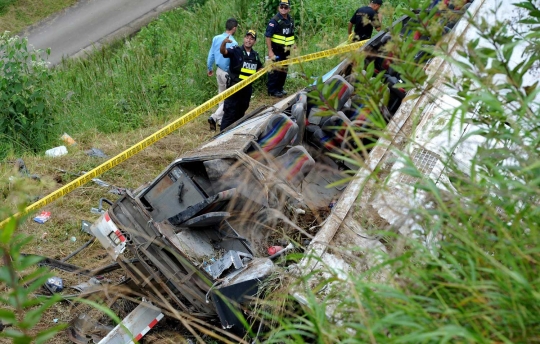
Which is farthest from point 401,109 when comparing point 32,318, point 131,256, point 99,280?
point 32,318

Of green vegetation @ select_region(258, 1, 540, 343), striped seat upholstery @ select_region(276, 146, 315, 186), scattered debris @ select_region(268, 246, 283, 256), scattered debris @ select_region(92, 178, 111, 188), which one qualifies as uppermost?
green vegetation @ select_region(258, 1, 540, 343)

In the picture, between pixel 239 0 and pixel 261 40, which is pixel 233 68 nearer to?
pixel 261 40

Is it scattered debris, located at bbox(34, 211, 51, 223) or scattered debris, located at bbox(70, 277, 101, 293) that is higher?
scattered debris, located at bbox(70, 277, 101, 293)

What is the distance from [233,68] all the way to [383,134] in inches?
223

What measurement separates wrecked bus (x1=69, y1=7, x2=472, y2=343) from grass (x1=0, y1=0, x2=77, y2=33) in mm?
10865

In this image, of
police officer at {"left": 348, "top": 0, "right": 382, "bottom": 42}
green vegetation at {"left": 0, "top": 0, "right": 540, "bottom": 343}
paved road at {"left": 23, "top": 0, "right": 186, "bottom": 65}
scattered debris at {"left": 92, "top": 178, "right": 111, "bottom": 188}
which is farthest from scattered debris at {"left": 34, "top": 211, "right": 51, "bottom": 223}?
paved road at {"left": 23, "top": 0, "right": 186, "bottom": 65}

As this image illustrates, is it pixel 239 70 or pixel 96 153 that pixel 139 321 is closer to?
pixel 96 153

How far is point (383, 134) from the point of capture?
105 inches

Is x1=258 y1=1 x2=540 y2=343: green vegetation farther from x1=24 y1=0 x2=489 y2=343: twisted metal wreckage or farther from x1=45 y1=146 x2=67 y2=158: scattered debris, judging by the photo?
x1=45 y1=146 x2=67 y2=158: scattered debris

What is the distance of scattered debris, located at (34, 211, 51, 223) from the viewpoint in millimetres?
6371

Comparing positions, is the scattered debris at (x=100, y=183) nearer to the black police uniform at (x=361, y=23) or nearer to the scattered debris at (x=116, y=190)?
the scattered debris at (x=116, y=190)

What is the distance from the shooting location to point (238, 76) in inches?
320

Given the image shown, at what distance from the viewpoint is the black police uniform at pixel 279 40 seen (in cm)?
899

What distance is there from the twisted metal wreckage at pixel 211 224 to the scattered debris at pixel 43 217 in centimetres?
121
